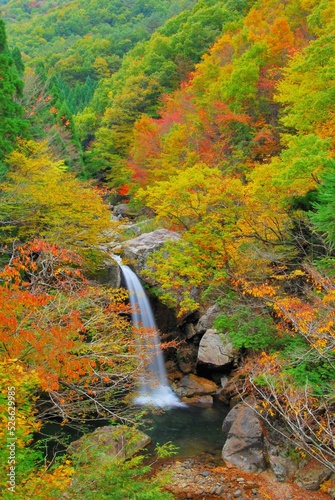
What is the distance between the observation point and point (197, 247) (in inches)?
522

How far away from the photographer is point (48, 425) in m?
11.7

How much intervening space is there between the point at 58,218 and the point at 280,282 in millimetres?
7579

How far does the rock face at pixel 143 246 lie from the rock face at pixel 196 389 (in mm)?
5130

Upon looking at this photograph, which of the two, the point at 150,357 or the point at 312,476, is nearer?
the point at 312,476

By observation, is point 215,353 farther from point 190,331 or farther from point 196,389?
point 190,331

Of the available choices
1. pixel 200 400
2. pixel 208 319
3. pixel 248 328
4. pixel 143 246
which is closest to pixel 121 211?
pixel 143 246

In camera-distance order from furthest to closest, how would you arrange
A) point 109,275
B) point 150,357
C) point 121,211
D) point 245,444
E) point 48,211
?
point 121,211 < point 109,275 < point 150,357 < point 48,211 < point 245,444

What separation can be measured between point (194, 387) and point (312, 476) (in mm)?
6065

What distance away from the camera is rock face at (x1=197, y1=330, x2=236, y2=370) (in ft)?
45.9

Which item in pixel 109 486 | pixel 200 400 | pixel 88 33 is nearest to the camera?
pixel 109 486

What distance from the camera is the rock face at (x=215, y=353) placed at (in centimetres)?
1398

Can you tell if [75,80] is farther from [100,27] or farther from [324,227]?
[324,227]

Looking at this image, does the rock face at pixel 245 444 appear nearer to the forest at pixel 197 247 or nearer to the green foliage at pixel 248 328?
the forest at pixel 197 247

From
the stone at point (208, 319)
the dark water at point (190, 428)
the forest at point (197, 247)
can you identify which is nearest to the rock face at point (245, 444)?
the forest at point (197, 247)
